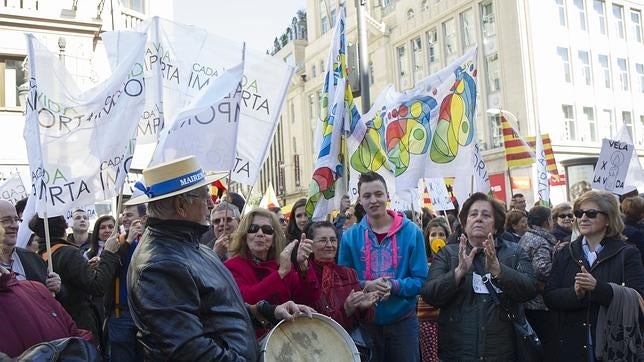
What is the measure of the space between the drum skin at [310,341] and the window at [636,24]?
42330 mm

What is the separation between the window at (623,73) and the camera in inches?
1556

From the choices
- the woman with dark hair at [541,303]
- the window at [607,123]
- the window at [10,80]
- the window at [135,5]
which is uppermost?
the window at [135,5]

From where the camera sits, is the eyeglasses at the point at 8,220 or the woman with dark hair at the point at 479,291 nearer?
the woman with dark hair at the point at 479,291

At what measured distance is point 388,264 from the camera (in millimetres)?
5285

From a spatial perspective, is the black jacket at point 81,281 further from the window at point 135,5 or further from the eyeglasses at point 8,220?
the window at point 135,5

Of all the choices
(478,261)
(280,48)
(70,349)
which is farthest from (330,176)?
(280,48)

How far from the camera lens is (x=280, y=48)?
70562mm

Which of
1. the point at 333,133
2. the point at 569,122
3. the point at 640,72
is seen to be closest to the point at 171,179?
the point at 333,133

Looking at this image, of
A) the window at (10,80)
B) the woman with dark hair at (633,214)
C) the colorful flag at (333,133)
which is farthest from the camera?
the window at (10,80)

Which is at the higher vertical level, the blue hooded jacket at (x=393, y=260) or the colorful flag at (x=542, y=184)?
the colorful flag at (x=542, y=184)

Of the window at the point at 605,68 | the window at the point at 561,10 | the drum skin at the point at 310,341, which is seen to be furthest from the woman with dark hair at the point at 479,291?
the window at the point at 605,68

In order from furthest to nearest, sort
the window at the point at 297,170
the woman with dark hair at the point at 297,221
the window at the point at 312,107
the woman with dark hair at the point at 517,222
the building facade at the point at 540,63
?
the window at the point at 297,170 → the window at the point at 312,107 → the building facade at the point at 540,63 → the woman with dark hair at the point at 517,222 → the woman with dark hair at the point at 297,221

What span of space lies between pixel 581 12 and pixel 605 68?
3.44 m

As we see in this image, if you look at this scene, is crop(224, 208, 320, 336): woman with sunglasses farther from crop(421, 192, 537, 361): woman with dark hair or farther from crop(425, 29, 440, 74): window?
crop(425, 29, 440, 74): window
